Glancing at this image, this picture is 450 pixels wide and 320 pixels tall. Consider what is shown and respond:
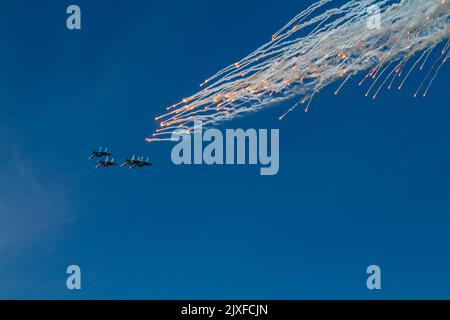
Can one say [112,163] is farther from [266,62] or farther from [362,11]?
[362,11]

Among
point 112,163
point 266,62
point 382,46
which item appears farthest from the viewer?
point 112,163

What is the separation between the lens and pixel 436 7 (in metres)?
20.5

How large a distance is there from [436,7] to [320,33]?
4972 millimetres

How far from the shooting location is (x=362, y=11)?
22.7 metres
